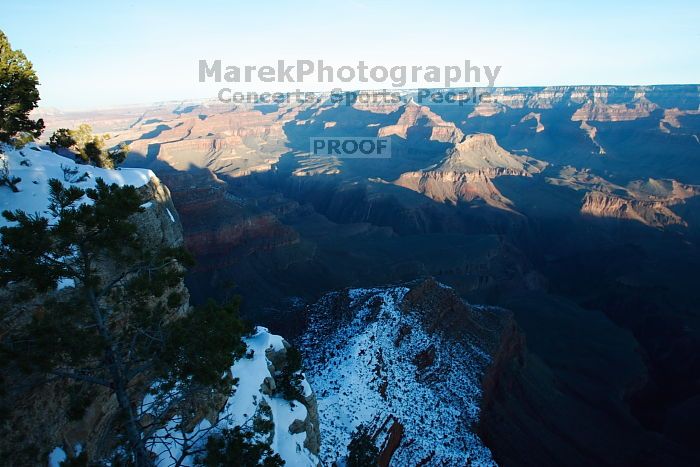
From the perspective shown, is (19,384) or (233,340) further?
(233,340)

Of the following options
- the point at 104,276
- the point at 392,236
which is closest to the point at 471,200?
the point at 392,236

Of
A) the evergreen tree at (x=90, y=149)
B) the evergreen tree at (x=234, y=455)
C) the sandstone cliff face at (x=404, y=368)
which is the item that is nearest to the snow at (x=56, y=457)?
the evergreen tree at (x=234, y=455)

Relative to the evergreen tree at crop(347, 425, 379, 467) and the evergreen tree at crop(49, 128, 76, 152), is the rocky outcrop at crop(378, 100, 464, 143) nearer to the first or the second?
the evergreen tree at crop(49, 128, 76, 152)

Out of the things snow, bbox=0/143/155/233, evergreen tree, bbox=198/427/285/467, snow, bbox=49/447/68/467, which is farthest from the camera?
snow, bbox=0/143/155/233

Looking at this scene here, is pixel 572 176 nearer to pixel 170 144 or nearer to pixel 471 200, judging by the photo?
pixel 471 200

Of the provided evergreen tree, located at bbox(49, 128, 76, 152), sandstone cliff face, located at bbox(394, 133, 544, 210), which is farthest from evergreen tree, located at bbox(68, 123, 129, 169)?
sandstone cliff face, located at bbox(394, 133, 544, 210)

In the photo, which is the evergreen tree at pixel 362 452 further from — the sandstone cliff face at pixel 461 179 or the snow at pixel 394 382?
the sandstone cliff face at pixel 461 179
